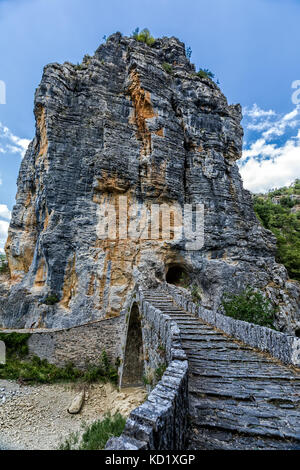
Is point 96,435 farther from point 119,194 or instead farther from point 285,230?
point 285,230

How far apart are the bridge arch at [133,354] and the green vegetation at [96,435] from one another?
2.84 metres

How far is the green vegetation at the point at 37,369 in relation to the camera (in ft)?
42.5

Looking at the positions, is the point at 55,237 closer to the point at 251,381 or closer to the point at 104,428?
the point at 104,428

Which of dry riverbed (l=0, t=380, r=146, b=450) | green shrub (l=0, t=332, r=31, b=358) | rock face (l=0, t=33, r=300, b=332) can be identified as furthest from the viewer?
rock face (l=0, t=33, r=300, b=332)

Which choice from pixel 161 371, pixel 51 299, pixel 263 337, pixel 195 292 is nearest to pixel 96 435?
pixel 161 371

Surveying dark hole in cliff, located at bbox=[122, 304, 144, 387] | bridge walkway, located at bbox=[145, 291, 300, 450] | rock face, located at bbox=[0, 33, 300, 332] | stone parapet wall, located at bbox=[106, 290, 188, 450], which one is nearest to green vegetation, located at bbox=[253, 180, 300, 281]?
rock face, located at bbox=[0, 33, 300, 332]

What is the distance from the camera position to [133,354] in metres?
13.0

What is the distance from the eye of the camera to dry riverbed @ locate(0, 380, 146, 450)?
9586 millimetres

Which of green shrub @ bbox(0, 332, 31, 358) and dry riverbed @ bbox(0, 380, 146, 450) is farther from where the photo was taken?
green shrub @ bbox(0, 332, 31, 358)

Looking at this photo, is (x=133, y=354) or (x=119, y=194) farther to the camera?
(x=119, y=194)

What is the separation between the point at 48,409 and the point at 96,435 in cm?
442

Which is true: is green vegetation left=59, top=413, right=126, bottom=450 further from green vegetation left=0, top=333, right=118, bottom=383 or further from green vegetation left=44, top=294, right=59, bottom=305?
green vegetation left=44, top=294, right=59, bottom=305

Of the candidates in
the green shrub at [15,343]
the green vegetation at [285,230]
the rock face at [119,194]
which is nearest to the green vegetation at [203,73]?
the rock face at [119,194]

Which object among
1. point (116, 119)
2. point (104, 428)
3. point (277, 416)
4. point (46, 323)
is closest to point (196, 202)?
point (116, 119)
